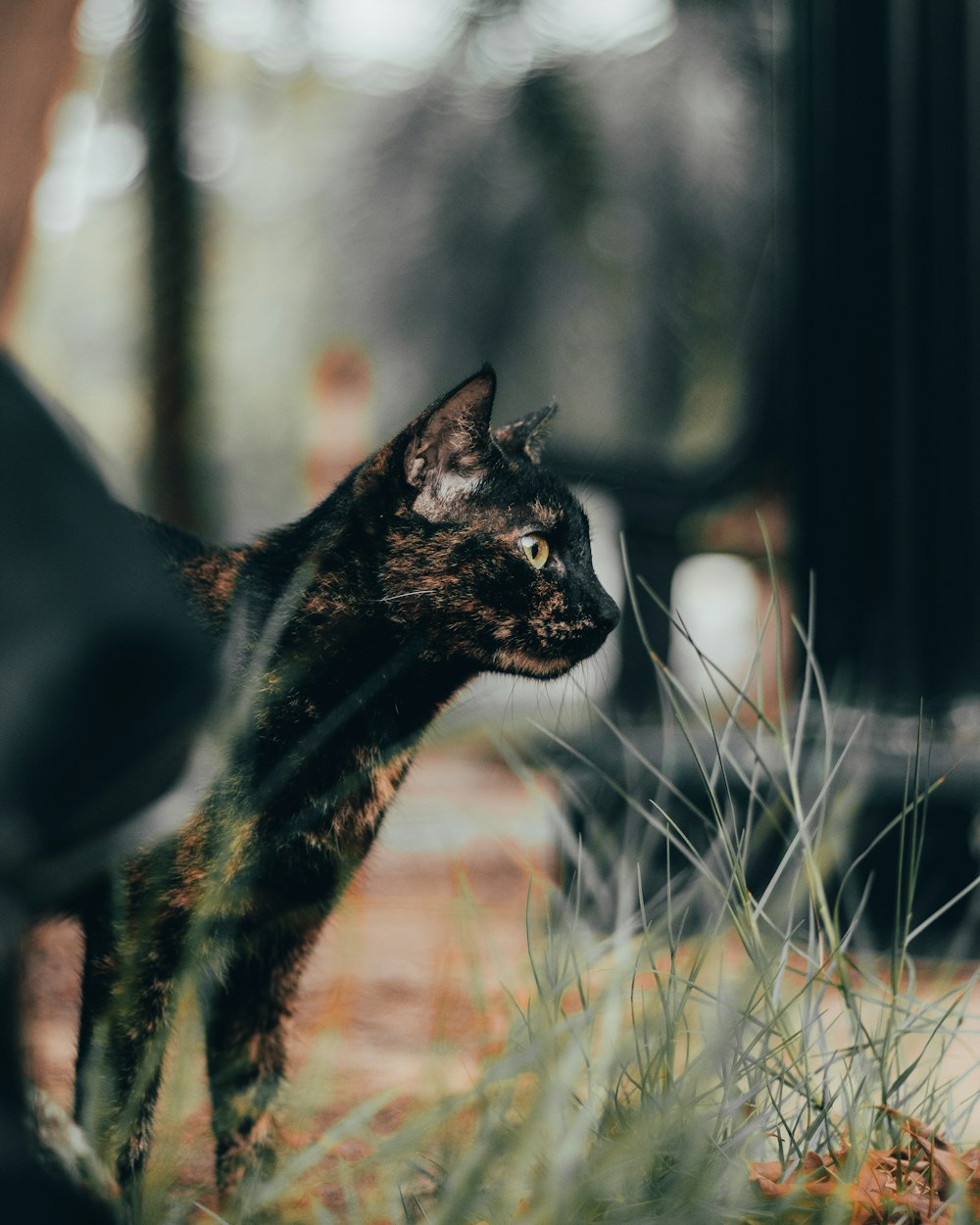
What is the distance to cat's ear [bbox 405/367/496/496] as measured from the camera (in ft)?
3.41

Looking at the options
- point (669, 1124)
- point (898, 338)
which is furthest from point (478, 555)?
point (898, 338)

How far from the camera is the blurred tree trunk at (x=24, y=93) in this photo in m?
1.09

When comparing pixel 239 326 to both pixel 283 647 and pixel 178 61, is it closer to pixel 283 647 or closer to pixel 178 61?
pixel 178 61

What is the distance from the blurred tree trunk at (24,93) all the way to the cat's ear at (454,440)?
1.80 feet

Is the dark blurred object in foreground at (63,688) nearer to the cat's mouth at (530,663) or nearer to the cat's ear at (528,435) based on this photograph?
the cat's mouth at (530,663)

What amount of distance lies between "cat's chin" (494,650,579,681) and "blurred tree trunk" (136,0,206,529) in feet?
10.4

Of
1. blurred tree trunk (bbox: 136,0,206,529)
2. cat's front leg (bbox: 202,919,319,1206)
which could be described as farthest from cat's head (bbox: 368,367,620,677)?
blurred tree trunk (bbox: 136,0,206,529)

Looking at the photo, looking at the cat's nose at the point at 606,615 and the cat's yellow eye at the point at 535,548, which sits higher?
the cat's yellow eye at the point at 535,548

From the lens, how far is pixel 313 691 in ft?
3.37

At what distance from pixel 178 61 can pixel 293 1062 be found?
389 cm

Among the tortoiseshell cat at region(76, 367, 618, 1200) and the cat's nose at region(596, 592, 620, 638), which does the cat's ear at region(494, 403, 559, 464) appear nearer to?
the tortoiseshell cat at region(76, 367, 618, 1200)

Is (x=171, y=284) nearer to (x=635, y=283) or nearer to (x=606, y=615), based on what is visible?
(x=635, y=283)

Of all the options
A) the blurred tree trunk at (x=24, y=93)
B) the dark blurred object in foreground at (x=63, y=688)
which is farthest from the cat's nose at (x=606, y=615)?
the blurred tree trunk at (x=24, y=93)

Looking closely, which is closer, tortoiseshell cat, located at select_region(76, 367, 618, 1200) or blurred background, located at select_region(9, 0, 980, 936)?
tortoiseshell cat, located at select_region(76, 367, 618, 1200)
